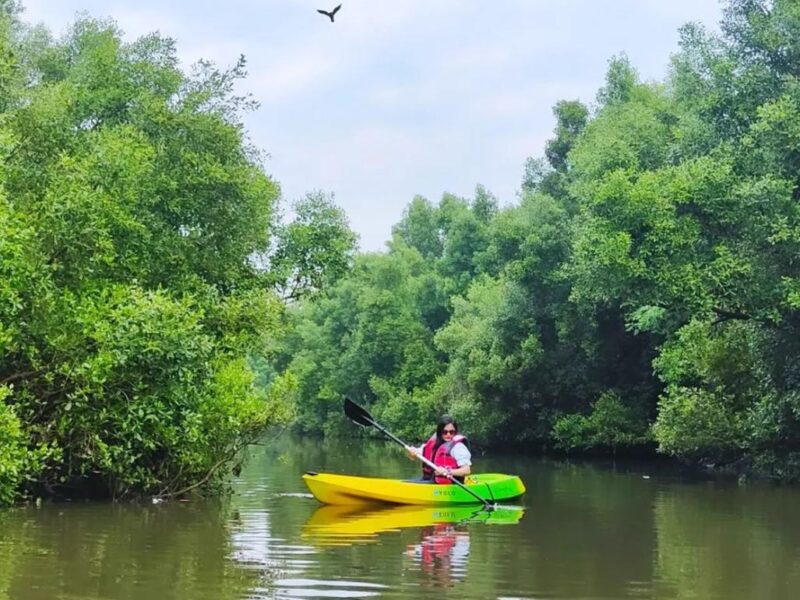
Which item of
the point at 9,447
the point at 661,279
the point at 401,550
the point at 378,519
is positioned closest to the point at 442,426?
the point at 378,519

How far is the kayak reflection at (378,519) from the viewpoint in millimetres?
13312

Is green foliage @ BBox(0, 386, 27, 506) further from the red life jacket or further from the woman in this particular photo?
the red life jacket

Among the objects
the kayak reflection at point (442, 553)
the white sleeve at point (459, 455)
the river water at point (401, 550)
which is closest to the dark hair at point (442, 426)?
the white sleeve at point (459, 455)

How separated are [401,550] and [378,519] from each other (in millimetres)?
3041

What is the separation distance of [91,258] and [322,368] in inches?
1779

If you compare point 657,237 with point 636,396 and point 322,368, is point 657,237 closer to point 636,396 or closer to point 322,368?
point 636,396

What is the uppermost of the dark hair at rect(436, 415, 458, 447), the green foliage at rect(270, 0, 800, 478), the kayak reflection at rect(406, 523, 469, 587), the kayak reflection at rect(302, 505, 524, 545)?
the green foliage at rect(270, 0, 800, 478)

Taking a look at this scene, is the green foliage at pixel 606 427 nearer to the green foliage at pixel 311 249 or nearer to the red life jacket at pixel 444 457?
the green foliage at pixel 311 249

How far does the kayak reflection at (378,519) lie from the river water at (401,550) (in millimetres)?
30

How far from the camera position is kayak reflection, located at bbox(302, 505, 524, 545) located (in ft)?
43.7

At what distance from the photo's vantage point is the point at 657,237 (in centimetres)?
2217

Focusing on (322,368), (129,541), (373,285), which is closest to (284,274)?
(129,541)

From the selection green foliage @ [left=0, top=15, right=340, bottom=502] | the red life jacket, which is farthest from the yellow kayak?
green foliage @ [left=0, top=15, right=340, bottom=502]

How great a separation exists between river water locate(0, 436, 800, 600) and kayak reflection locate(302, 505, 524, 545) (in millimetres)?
30
